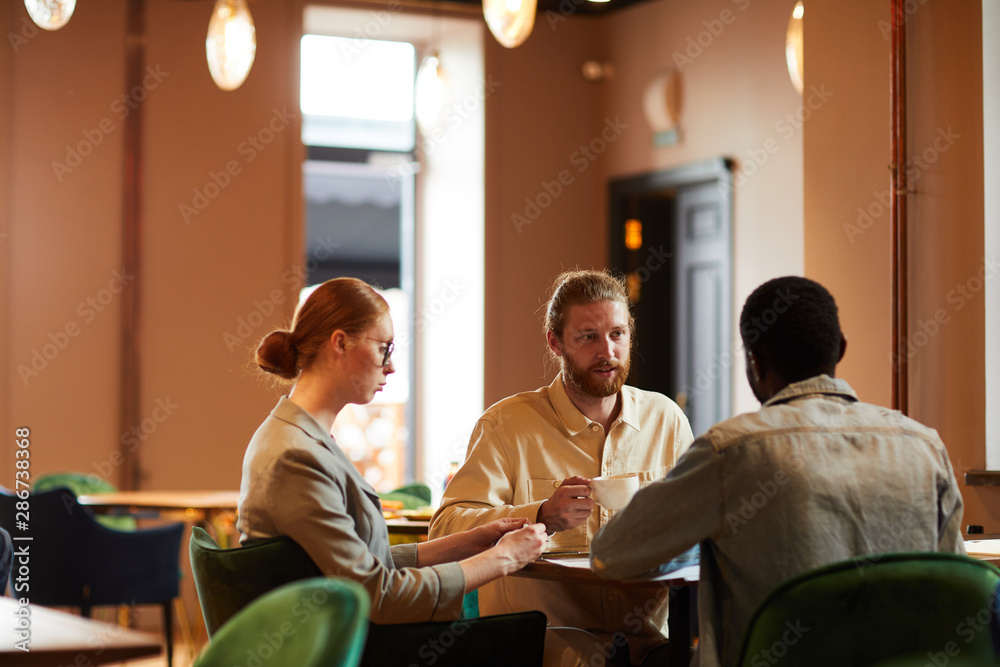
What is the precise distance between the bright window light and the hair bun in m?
4.74

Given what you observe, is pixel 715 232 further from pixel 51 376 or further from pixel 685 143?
pixel 51 376

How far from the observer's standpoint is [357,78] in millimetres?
7105

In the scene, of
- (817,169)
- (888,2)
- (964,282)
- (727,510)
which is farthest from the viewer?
(817,169)

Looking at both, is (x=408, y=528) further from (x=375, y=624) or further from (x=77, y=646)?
(x=77, y=646)

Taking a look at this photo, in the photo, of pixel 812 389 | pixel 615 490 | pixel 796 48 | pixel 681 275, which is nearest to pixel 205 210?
pixel 681 275

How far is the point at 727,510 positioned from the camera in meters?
1.74

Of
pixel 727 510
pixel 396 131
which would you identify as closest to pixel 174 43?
pixel 396 131

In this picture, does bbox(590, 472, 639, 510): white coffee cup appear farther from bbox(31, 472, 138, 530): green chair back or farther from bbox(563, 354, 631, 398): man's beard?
bbox(31, 472, 138, 530): green chair back

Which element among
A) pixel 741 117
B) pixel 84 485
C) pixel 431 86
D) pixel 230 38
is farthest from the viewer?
pixel 741 117

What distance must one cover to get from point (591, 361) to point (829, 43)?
2.14 m

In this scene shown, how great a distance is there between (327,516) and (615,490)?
59 cm

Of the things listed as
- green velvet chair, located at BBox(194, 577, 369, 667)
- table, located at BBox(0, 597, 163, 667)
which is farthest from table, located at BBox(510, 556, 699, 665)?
table, located at BBox(0, 597, 163, 667)

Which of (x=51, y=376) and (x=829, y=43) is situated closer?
(x=829, y=43)

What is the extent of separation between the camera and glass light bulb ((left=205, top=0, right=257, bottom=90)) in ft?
13.3
